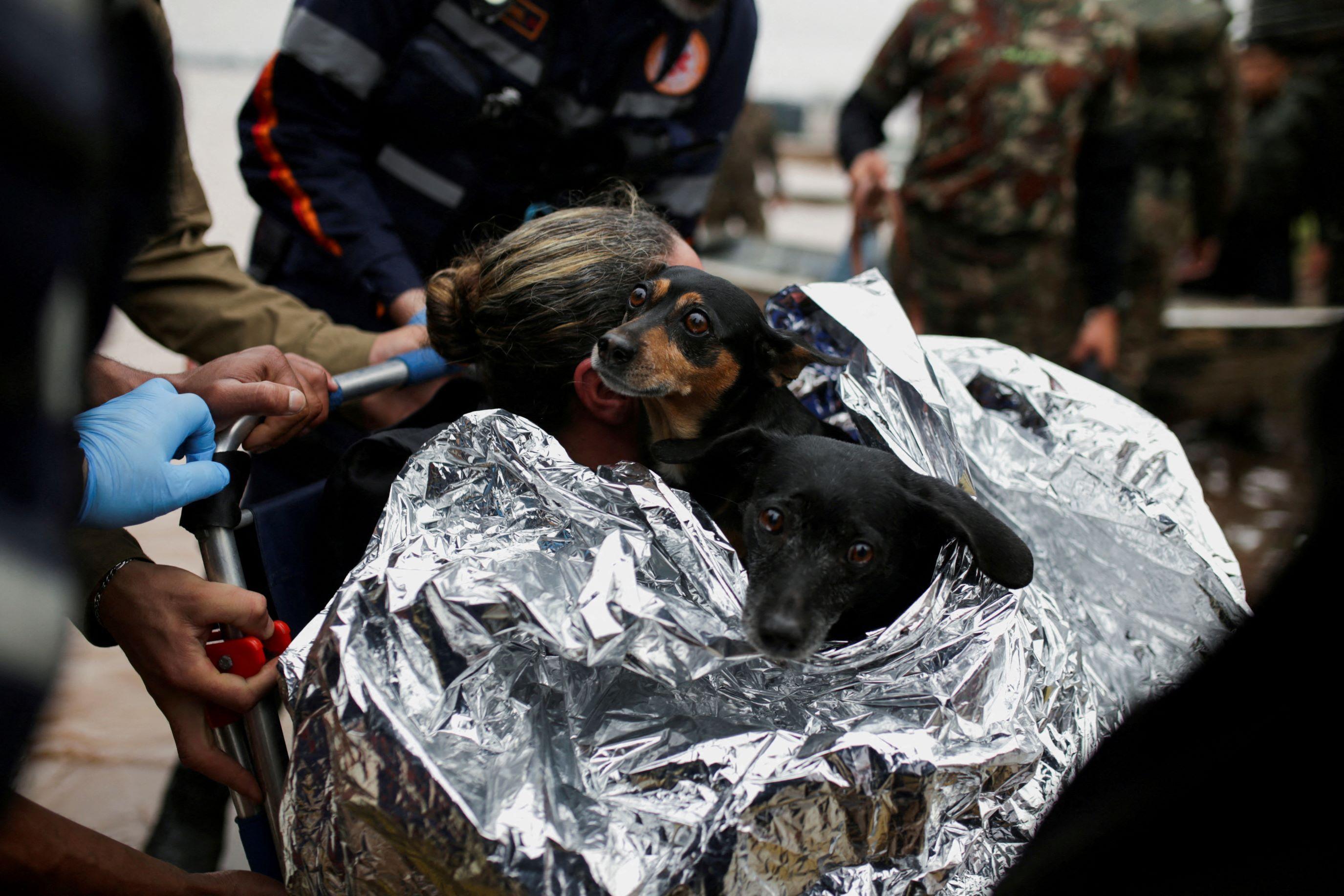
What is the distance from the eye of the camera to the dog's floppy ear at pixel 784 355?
1519 millimetres

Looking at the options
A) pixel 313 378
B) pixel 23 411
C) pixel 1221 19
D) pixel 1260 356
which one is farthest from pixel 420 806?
→ pixel 1260 356

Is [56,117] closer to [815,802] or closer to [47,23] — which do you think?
[47,23]

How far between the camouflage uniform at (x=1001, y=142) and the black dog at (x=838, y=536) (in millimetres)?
2374

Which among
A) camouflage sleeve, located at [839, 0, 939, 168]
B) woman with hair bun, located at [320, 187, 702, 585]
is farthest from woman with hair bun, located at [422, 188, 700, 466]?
camouflage sleeve, located at [839, 0, 939, 168]

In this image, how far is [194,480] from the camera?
1.03m

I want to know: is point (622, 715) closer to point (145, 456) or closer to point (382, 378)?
point (145, 456)

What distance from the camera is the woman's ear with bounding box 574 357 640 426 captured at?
1.49 meters

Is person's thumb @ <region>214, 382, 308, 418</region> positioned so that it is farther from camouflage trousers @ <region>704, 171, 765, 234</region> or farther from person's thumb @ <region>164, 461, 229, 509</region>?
camouflage trousers @ <region>704, 171, 765, 234</region>

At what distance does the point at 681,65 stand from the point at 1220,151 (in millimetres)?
3380

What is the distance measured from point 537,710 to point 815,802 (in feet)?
1.05

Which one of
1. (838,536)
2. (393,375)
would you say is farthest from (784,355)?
(393,375)

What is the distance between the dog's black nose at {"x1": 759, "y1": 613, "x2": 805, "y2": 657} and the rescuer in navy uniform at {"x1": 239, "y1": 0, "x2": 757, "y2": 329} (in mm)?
1224

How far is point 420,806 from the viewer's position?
2.84ft

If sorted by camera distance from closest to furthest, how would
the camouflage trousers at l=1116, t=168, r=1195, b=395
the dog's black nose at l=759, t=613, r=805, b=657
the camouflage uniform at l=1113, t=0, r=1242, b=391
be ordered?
the dog's black nose at l=759, t=613, r=805, b=657 → the camouflage uniform at l=1113, t=0, r=1242, b=391 → the camouflage trousers at l=1116, t=168, r=1195, b=395
